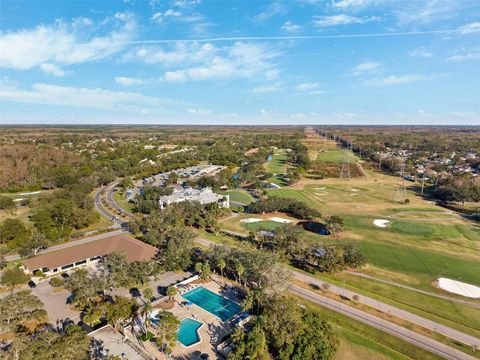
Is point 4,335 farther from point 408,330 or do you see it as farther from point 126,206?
point 126,206

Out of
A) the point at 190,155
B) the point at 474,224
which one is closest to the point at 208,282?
the point at 474,224

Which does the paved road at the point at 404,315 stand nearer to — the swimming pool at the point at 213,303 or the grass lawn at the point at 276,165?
the swimming pool at the point at 213,303

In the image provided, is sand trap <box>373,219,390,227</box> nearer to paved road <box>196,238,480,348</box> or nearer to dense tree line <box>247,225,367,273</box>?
dense tree line <box>247,225,367,273</box>

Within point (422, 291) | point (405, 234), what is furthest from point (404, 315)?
point (405, 234)

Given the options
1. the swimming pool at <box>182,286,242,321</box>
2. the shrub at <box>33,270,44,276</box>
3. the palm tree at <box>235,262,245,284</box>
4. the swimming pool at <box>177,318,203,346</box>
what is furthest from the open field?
the shrub at <box>33,270,44,276</box>

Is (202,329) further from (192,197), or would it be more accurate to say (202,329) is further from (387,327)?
(192,197)

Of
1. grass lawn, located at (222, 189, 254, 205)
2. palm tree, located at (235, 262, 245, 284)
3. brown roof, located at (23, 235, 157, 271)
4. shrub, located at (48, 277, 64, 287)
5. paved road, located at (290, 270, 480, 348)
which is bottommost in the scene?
paved road, located at (290, 270, 480, 348)

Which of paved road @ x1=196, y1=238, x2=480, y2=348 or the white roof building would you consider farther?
the white roof building
